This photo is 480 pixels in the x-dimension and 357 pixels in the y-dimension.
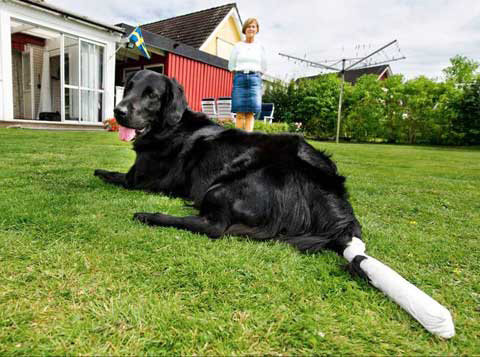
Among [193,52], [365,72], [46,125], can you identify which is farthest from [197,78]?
[365,72]

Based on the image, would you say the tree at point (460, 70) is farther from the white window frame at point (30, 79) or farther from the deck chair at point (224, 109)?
the white window frame at point (30, 79)

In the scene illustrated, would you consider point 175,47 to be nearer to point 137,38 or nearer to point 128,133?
point 137,38

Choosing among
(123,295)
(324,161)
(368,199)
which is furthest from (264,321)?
(368,199)

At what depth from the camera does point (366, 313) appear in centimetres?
106

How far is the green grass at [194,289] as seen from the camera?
0.88 meters

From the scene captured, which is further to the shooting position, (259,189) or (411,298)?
(259,189)

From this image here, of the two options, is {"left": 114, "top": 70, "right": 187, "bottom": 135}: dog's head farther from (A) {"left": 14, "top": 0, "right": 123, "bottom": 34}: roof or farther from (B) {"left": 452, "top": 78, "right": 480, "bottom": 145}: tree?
(B) {"left": 452, "top": 78, "right": 480, "bottom": 145}: tree

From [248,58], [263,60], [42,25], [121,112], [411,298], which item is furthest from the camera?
[42,25]

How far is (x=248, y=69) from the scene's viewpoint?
16.3ft

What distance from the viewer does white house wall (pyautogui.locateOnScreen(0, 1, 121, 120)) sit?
756cm

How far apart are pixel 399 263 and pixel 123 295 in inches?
50.4

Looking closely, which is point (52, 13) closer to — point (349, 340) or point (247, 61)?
point (247, 61)

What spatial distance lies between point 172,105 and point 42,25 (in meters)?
8.06

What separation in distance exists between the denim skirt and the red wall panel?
7.27 meters
